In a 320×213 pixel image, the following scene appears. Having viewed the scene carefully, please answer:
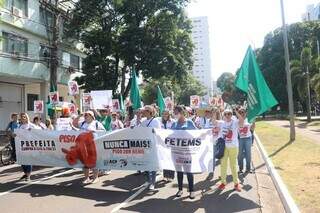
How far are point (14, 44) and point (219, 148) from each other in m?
24.3

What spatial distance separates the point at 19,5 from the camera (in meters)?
32.3

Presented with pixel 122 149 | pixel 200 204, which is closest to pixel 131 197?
pixel 122 149

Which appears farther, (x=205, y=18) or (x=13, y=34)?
(x=205, y=18)

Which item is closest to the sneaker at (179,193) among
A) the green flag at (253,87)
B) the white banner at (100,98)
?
the green flag at (253,87)

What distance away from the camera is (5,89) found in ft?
113

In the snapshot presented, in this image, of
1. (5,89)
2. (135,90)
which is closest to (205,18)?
(5,89)

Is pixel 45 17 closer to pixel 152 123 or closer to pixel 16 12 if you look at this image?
pixel 16 12

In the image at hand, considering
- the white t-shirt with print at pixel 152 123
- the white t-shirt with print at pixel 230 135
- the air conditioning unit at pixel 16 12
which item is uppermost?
the air conditioning unit at pixel 16 12

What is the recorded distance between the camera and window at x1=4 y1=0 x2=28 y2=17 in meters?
30.6

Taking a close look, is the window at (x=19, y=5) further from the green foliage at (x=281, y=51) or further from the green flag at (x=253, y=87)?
the green foliage at (x=281, y=51)

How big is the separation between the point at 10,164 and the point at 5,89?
18945 mm

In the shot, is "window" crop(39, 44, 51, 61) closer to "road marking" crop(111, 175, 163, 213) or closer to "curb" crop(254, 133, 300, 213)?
"road marking" crop(111, 175, 163, 213)

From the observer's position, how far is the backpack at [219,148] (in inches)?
413

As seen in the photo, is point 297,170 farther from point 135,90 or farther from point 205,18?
point 205,18
